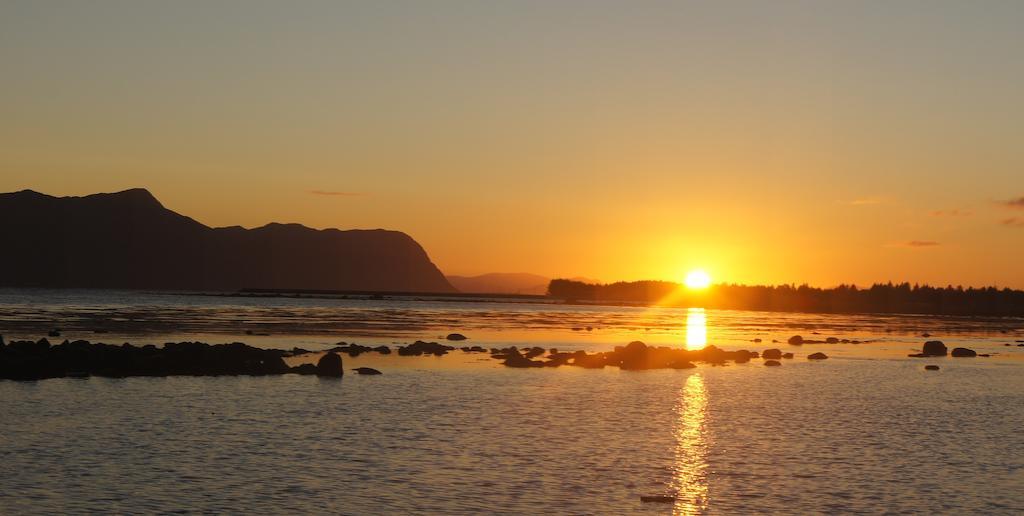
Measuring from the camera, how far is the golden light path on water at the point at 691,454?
70.0 feet

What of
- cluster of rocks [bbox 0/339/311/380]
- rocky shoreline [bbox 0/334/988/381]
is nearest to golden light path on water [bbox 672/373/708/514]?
rocky shoreline [bbox 0/334/988/381]

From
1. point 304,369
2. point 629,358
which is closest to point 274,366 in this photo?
point 304,369

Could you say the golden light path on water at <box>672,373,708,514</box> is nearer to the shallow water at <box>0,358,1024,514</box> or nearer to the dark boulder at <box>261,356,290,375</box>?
the shallow water at <box>0,358,1024,514</box>

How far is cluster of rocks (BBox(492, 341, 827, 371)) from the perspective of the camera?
186 feet

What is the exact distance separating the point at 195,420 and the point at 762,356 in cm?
4672

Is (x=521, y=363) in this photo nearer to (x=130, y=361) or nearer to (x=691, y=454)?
(x=130, y=361)

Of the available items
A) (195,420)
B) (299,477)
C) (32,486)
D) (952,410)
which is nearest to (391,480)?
(299,477)

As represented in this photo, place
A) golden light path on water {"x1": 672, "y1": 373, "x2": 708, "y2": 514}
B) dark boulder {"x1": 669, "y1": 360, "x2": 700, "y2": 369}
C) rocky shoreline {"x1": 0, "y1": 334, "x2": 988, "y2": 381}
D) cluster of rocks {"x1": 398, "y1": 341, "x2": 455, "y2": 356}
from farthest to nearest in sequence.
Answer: cluster of rocks {"x1": 398, "y1": 341, "x2": 455, "y2": 356}
dark boulder {"x1": 669, "y1": 360, "x2": 700, "y2": 369}
rocky shoreline {"x1": 0, "y1": 334, "x2": 988, "y2": 381}
golden light path on water {"x1": 672, "y1": 373, "x2": 708, "y2": 514}

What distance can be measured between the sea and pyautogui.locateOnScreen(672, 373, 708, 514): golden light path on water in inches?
3.4

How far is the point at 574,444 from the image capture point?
28.2 metres

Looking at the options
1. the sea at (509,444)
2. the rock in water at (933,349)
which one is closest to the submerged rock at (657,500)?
the sea at (509,444)

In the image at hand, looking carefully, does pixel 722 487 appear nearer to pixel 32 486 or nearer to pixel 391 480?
pixel 391 480

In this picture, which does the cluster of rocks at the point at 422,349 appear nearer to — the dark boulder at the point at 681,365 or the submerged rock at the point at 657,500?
the dark boulder at the point at 681,365

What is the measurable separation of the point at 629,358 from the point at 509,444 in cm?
3083
